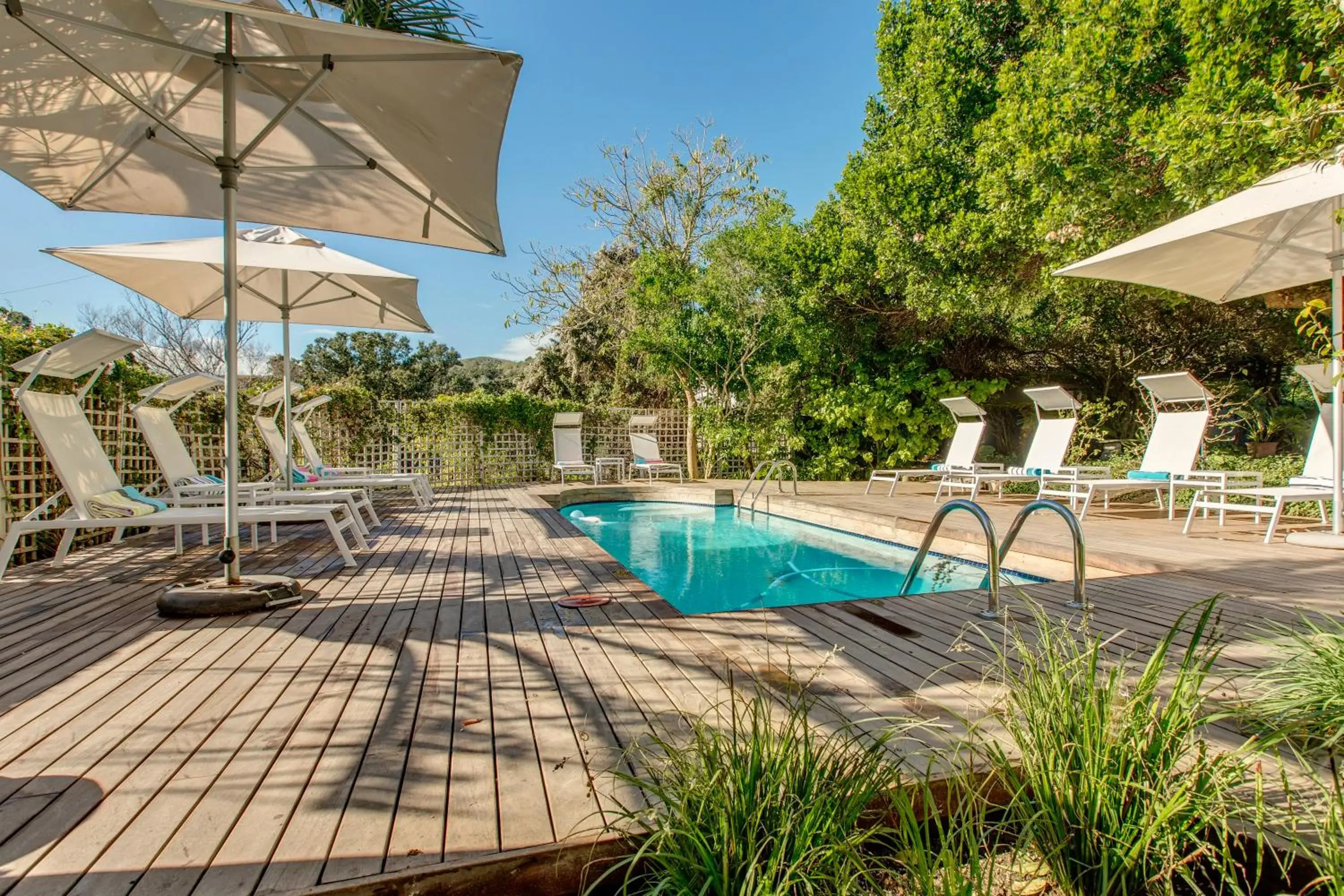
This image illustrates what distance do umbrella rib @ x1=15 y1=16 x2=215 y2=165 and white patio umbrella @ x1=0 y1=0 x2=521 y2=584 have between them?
0.01 meters

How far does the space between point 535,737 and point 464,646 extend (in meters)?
0.84

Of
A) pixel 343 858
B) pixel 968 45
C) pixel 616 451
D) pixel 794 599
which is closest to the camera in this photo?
pixel 343 858

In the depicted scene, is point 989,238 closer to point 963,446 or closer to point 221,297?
point 963,446

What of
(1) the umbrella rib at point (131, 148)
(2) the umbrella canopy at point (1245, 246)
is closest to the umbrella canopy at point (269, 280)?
(1) the umbrella rib at point (131, 148)

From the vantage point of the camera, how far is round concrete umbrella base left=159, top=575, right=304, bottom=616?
8.91ft

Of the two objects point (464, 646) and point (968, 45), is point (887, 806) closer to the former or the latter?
point (464, 646)

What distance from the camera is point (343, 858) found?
3.68ft

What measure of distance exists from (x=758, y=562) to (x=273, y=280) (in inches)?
197

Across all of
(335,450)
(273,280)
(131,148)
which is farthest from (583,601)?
(335,450)

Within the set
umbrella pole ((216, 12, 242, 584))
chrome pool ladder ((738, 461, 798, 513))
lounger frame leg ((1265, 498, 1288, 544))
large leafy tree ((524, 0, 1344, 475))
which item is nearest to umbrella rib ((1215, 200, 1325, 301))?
large leafy tree ((524, 0, 1344, 475))

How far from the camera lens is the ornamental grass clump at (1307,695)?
58.1 inches

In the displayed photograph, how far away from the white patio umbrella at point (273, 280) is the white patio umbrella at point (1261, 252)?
5.54 metres

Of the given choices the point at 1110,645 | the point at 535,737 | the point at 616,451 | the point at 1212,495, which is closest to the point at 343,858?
the point at 535,737

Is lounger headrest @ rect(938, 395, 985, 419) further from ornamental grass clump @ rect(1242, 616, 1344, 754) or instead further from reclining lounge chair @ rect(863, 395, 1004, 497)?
ornamental grass clump @ rect(1242, 616, 1344, 754)
